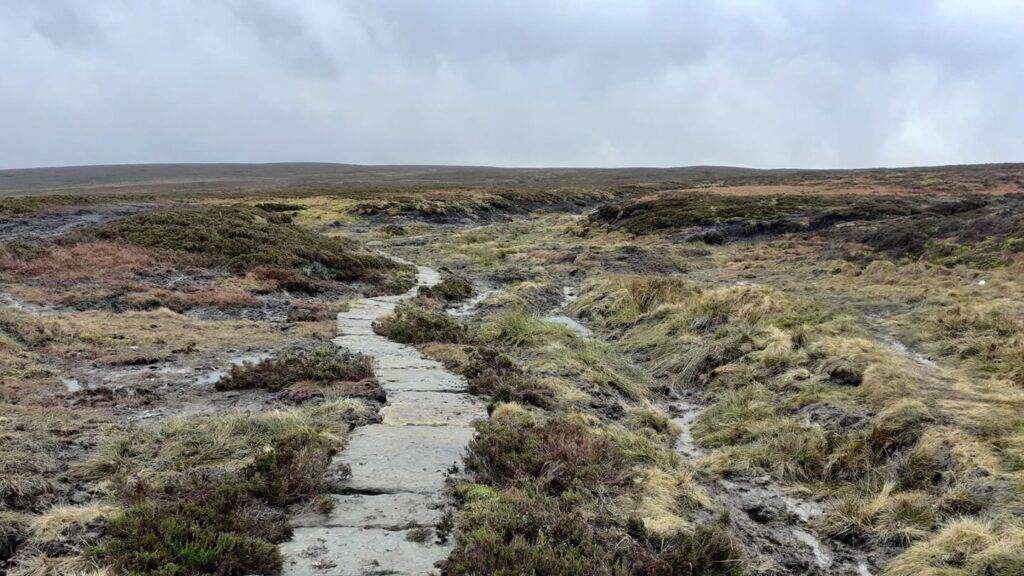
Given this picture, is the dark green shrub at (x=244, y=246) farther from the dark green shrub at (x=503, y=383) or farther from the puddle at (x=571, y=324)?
the dark green shrub at (x=503, y=383)

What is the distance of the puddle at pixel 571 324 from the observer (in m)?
17.0

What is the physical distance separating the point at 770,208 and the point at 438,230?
24.3 metres

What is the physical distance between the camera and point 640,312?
17.8 metres

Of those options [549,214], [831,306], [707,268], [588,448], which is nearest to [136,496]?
[588,448]

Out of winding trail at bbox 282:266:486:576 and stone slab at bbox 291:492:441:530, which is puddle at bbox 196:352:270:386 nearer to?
winding trail at bbox 282:266:486:576

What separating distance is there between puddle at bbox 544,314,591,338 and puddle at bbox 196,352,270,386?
803 centimetres

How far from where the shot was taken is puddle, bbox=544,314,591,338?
671 inches

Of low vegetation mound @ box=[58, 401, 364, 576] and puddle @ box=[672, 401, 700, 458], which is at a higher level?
low vegetation mound @ box=[58, 401, 364, 576]

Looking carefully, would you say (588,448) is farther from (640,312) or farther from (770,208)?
(770,208)

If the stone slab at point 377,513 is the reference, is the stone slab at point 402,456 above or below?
below

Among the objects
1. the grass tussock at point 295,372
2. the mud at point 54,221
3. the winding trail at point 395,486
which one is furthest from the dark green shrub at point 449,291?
the mud at point 54,221

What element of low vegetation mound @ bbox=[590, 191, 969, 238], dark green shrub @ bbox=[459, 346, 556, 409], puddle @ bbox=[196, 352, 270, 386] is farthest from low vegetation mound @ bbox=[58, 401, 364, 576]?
low vegetation mound @ bbox=[590, 191, 969, 238]

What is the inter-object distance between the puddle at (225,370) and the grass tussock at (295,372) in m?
0.23

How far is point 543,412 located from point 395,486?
336 cm
